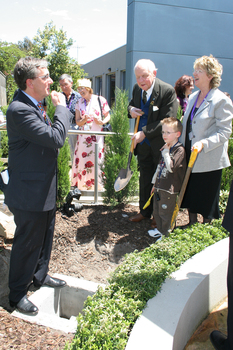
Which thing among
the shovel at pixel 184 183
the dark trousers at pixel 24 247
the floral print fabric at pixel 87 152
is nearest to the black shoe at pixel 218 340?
the shovel at pixel 184 183

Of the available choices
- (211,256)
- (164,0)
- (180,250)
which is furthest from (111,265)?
(164,0)

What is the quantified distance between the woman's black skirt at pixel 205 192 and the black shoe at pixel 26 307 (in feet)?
6.75

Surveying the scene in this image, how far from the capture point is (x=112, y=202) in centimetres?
455

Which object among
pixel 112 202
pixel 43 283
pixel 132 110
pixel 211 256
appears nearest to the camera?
pixel 211 256

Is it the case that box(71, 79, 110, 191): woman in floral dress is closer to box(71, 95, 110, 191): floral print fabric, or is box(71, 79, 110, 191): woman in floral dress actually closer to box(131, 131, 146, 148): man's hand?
box(71, 95, 110, 191): floral print fabric

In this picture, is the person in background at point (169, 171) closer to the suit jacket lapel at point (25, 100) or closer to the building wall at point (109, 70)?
the suit jacket lapel at point (25, 100)

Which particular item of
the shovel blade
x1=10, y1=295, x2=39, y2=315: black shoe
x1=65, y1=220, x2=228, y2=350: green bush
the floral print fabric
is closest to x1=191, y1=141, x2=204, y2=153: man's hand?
x1=65, y1=220, x2=228, y2=350: green bush

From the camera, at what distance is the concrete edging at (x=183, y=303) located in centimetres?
172

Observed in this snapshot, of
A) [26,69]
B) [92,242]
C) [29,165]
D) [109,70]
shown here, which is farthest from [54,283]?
[109,70]

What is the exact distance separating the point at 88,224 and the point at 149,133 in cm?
154

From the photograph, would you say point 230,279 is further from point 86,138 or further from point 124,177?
point 86,138

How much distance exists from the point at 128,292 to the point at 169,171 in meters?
1.58

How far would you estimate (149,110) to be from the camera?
3750mm

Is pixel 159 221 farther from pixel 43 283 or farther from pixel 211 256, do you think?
pixel 43 283
